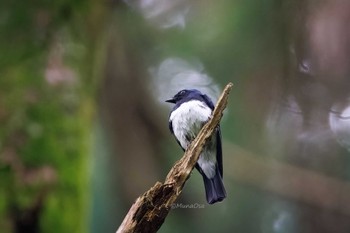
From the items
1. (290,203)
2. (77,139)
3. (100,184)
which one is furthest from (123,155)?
(77,139)

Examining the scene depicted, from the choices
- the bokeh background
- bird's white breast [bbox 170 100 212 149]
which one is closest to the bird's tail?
bird's white breast [bbox 170 100 212 149]

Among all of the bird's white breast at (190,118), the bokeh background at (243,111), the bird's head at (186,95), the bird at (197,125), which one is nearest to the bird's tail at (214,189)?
the bird at (197,125)

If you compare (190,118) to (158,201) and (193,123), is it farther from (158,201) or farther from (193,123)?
(158,201)

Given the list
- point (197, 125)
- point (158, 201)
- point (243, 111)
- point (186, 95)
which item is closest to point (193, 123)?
point (197, 125)

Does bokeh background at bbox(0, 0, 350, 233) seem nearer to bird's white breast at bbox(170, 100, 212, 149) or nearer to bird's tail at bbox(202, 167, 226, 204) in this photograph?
bird's white breast at bbox(170, 100, 212, 149)

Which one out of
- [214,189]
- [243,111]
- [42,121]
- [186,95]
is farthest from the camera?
[243,111]

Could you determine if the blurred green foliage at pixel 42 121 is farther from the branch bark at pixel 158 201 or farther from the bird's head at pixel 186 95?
the branch bark at pixel 158 201

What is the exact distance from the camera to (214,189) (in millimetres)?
2283

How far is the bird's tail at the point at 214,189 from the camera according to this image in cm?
220

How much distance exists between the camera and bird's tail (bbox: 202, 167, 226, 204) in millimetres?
2197

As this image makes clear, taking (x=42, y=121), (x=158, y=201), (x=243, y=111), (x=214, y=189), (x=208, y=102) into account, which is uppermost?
(x=243, y=111)

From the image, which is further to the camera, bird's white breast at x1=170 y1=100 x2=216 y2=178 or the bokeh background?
the bokeh background

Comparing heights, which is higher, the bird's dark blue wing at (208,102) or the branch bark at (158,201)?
the bird's dark blue wing at (208,102)

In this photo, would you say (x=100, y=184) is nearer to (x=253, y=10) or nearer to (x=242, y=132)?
(x=242, y=132)
